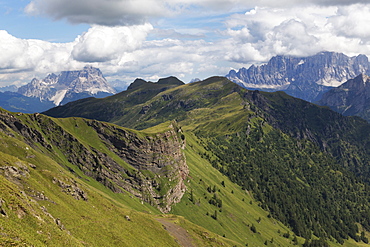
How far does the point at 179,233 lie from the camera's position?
15675 centimetres

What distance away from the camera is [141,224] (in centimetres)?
13400

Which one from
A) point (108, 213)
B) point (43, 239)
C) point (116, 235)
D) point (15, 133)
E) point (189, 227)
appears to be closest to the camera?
point (43, 239)

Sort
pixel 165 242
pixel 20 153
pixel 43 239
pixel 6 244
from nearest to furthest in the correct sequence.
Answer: pixel 6 244 → pixel 43 239 → pixel 165 242 → pixel 20 153

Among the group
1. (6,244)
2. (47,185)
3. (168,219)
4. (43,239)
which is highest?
(6,244)

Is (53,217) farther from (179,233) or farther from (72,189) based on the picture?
(179,233)

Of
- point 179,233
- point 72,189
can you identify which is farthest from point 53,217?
point 179,233

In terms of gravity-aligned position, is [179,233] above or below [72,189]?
below

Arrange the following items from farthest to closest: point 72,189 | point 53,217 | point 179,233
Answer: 1. point 179,233
2. point 72,189
3. point 53,217

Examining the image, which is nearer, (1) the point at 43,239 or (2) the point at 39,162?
(1) the point at 43,239

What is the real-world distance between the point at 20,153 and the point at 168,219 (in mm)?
89815

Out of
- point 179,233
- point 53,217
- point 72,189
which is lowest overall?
point 179,233

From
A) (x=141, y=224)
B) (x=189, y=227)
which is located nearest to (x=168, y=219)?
(x=189, y=227)

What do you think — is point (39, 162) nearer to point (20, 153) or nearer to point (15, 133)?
point (20, 153)

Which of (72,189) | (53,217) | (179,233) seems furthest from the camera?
(179,233)
